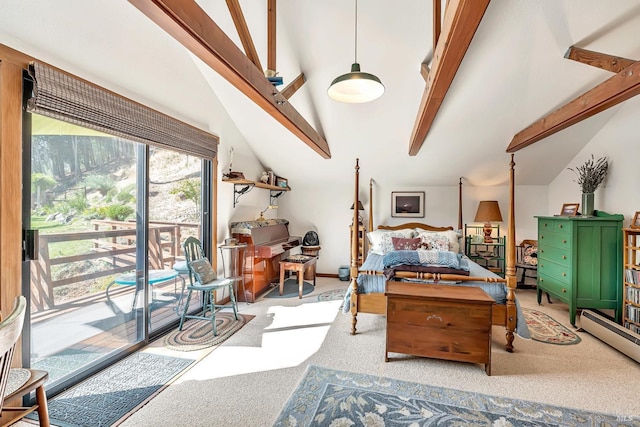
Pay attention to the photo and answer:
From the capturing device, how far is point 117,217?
250 centimetres

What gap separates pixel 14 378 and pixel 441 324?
8.54ft

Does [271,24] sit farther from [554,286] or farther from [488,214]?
[554,286]

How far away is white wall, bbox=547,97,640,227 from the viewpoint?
10.1 ft

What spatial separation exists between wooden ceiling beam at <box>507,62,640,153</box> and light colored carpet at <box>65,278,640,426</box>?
2198 mm

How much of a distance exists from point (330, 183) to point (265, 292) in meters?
2.22

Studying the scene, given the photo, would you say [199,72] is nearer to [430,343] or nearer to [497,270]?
[430,343]

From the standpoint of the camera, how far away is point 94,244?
7.58 ft

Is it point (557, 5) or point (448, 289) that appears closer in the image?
point (557, 5)

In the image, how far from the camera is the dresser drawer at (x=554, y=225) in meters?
3.33

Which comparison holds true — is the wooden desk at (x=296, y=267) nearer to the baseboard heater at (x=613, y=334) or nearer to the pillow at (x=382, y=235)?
the pillow at (x=382, y=235)

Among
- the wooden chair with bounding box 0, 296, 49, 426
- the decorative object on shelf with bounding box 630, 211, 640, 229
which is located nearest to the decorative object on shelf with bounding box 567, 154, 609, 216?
the decorative object on shelf with bounding box 630, 211, 640, 229

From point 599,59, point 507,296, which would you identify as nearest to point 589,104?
point 599,59

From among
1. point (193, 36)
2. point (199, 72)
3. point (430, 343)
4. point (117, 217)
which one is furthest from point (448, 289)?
point (199, 72)

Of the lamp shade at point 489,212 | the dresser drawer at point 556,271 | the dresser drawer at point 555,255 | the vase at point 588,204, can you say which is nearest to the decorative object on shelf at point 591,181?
the vase at point 588,204
